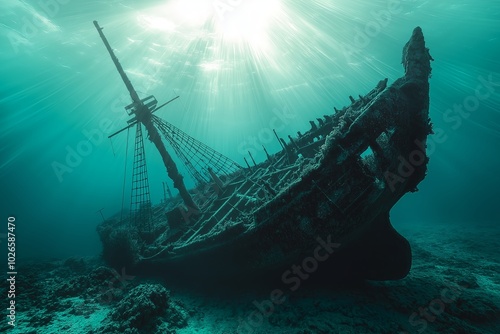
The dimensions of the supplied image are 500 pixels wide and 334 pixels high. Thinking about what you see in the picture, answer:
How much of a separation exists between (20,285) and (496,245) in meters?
27.3

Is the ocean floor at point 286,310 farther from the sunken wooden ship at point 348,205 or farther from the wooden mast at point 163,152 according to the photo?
the wooden mast at point 163,152

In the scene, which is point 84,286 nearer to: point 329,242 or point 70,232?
point 329,242

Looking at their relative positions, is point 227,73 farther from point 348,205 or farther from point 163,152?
point 348,205

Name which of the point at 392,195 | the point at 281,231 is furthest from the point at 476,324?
the point at 281,231

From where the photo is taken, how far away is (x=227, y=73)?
48.5 metres

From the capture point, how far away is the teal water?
3222 centimetres

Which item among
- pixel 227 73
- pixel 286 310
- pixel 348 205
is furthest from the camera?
pixel 227 73

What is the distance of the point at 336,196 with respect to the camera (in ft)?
19.4

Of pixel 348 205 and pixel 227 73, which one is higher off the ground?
pixel 227 73

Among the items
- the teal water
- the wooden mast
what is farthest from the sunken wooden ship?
the teal water

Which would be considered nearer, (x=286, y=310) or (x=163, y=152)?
(x=286, y=310)

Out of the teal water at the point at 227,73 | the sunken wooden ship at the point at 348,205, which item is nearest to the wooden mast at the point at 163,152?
the sunken wooden ship at the point at 348,205

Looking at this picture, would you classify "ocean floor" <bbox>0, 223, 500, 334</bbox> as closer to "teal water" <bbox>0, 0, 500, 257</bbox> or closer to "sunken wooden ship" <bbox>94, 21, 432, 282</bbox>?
"sunken wooden ship" <bbox>94, 21, 432, 282</bbox>

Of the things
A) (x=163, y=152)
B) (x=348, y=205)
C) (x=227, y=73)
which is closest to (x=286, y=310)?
(x=348, y=205)
